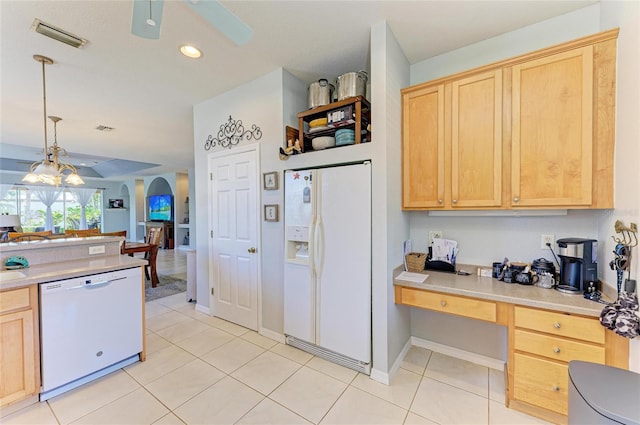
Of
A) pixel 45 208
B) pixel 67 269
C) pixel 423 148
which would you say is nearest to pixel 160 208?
pixel 45 208

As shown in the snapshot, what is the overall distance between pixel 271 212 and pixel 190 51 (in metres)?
1.61

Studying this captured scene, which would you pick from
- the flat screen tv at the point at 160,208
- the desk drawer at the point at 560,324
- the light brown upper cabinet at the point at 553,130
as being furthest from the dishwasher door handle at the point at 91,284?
the flat screen tv at the point at 160,208

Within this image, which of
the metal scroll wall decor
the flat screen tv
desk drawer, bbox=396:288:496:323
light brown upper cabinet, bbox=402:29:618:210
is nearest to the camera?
light brown upper cabinet, bbox=402:29:618:210

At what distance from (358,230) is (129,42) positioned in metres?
2.45

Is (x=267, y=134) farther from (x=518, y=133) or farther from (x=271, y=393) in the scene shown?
(x=271, y=393)

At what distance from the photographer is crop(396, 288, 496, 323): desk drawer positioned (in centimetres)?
175

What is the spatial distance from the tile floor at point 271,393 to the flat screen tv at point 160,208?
311 inches

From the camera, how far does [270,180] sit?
2.64 m

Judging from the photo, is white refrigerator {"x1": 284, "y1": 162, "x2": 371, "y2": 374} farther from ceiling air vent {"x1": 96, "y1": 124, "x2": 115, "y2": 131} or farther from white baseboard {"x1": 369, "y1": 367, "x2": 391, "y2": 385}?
ceiling air vent {"x1": 96, "y1": 124, "x2": 115, "y2": 131}

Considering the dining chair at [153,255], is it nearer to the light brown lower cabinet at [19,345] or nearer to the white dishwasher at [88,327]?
the white dishwasher at [88,327]

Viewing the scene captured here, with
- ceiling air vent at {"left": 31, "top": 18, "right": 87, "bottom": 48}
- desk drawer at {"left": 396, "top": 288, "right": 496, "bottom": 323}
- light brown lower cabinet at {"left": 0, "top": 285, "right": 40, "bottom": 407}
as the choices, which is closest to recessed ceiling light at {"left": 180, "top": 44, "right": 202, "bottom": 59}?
ceiling air vent at {"left": 31, "top": 18, "right": 87, "bottom": 48}

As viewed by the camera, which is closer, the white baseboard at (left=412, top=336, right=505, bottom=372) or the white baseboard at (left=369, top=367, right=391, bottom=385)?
the white baseboard at (left=369, top=367, right=391, bottom=385)

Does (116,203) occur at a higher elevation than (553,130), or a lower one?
lower

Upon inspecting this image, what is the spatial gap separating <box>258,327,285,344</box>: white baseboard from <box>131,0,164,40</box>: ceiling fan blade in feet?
8.58
